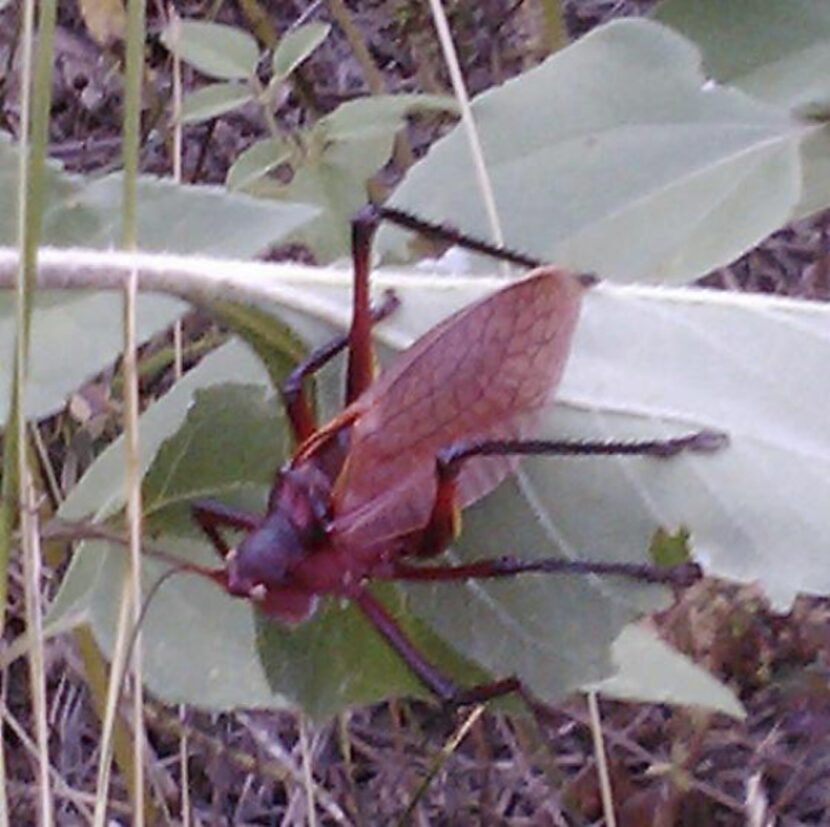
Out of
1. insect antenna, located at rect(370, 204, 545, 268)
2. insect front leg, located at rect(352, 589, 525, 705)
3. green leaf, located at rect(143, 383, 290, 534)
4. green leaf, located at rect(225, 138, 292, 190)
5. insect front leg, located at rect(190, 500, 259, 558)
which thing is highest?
insect antenna, located at rect(370, 204, 545, 268)

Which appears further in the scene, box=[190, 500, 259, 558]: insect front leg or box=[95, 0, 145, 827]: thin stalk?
box=[190, 500, 259, 558]: insect front leg

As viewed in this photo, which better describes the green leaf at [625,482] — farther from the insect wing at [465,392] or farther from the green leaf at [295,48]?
the green leaf at [295,48]

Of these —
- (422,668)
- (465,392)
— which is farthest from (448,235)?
A: (422,668)

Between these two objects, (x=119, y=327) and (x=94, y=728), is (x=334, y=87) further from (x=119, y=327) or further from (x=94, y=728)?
(x=119, y=327)

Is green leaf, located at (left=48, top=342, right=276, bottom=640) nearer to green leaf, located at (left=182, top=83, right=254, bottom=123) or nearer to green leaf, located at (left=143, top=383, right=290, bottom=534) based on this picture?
green leaf, located at (left=143, top=383, right=290, bottom=534)

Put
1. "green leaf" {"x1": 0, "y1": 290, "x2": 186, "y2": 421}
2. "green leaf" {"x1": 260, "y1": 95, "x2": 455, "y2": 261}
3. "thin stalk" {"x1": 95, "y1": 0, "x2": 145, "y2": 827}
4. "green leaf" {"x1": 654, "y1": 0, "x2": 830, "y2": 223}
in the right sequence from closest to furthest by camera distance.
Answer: "thin stalk" {"x1": 95, "y1": 0, "x2": 145, "y2": 827}, "green leaf" {"x1": 0, "y1": 290, "x2": 186, "y2": 421}, "green leaf" {"x1": 654, "y1": 0, "x2": 830, "y2": 223}, "green leaf" {"x1": 260, "y1": 95, "x2": 455, "y2": 261}

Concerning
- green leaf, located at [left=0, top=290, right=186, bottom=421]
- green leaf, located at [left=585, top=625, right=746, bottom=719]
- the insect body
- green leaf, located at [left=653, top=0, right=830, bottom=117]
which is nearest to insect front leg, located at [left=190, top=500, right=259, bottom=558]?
the insect body
